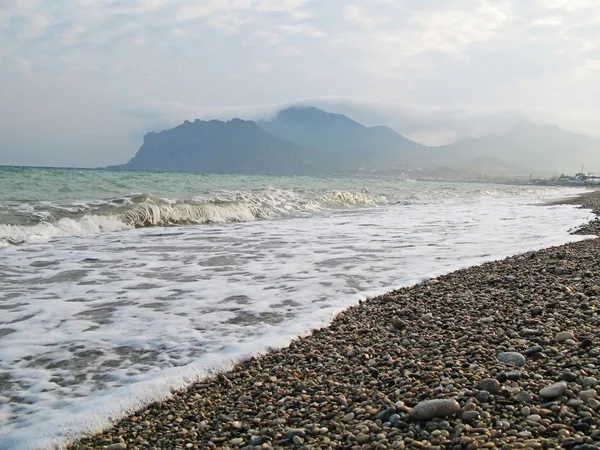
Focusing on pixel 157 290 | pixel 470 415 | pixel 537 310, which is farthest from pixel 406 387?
pixel 157 290

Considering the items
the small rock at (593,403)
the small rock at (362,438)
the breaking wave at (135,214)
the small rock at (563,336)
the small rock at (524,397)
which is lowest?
the small rock at (362,438)

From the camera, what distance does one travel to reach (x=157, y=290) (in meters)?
6.07

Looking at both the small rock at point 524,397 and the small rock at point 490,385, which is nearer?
the small rock at point 524,397

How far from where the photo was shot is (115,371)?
3619 mm

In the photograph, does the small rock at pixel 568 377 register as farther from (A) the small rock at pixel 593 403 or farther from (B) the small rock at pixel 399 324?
(B) the small rock at pixel 399 324

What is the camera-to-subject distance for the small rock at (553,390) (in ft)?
8.34

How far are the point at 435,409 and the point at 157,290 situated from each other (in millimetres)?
4385

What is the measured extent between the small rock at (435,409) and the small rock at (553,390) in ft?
1.61

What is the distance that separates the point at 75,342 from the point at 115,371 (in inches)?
33.3

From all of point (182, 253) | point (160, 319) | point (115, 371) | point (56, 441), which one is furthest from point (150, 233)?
point (56, 441)

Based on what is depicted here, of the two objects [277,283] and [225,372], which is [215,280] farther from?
[225,372]

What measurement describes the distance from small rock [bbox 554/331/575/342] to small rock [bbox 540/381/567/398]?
36.5 inches

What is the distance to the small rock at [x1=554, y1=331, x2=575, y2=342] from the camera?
343 centimetres

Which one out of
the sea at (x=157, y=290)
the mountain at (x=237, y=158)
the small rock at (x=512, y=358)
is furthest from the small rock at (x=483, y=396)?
the mountain at (x=237, y=158)
